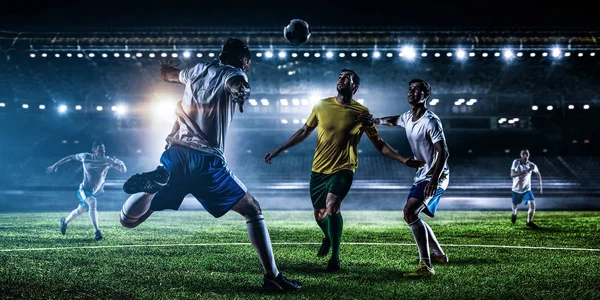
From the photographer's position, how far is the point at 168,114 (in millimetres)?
35406

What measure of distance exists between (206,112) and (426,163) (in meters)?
2.72

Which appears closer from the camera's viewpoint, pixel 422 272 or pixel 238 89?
pixel 238 89

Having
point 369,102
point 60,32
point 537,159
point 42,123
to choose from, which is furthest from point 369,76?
point 42,123

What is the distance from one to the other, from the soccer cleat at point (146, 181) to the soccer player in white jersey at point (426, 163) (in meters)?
2.78

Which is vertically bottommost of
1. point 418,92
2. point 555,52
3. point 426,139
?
point 426,139

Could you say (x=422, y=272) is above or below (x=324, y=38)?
below

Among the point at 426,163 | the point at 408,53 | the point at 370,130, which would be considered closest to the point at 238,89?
the point at 370,130

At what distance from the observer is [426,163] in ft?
18.7

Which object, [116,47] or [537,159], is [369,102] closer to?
[537,159]

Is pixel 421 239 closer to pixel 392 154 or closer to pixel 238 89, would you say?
pixel 392 154

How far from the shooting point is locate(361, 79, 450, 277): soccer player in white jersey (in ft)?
17.9

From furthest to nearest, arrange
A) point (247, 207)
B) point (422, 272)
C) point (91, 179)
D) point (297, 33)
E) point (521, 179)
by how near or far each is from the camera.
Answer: point (521, 179) → point (297, 33) → point (91, 179) → point (422, 272) → point (247, 207)

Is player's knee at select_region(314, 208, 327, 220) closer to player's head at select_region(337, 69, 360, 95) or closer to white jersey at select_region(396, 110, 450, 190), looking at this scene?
white jersey at select_region(396, 110, 450, 190)

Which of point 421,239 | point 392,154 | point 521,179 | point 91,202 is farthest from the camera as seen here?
point 521,179
